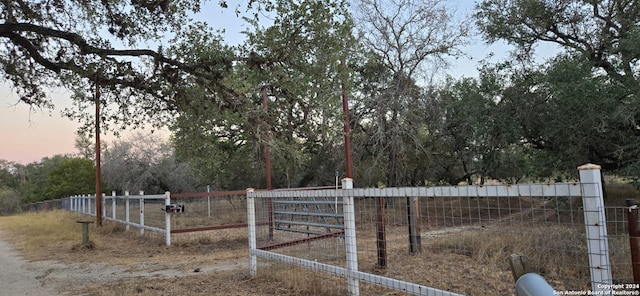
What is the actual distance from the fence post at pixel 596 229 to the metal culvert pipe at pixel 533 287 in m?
1.52

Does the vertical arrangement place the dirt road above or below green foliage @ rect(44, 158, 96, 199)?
below

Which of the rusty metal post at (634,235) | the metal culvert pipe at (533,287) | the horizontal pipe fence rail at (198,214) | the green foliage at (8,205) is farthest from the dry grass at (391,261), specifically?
the green foliage at (8,205)

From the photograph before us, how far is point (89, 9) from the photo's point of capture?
880 cm

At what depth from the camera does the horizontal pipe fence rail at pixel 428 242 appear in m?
3.19

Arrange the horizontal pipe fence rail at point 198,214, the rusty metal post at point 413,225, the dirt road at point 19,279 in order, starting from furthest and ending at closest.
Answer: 1. the horizontal pipe fence rail at point 198,214
2. the rusty metal post at point 413,225
3. the dirt road at point 19,279

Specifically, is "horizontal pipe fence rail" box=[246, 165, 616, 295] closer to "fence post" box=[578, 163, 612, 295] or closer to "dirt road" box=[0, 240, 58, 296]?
"fence post" box=[578, 163, 612, 295]

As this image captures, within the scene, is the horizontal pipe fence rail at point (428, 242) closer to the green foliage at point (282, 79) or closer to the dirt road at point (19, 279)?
the green foliage at point (282, 79)

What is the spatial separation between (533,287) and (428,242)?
7823mm

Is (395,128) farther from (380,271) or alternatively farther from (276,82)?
(380,271)

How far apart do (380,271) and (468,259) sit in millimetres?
1809

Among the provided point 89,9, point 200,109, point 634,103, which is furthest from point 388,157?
point 89,9

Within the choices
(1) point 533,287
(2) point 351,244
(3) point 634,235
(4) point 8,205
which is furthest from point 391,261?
(4) point 8,205

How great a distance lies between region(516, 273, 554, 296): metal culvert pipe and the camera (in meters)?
1.41

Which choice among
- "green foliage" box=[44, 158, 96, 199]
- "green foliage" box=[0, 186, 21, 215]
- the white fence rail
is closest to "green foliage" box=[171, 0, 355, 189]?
the white fence rail
